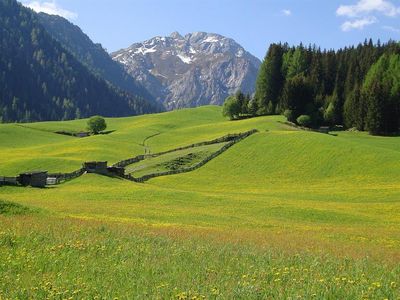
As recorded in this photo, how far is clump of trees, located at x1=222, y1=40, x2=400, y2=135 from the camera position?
389 ft

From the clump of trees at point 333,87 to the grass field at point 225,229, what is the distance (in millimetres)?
15190

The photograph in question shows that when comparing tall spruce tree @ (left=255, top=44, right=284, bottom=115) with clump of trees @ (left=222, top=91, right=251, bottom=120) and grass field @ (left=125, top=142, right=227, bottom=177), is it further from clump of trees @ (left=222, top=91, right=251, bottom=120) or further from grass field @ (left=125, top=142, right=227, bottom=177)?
grass field @ (left=125, top=142, right=227, bottom=177)

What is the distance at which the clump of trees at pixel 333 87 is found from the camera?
118500mm

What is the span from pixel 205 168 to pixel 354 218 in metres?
42.5

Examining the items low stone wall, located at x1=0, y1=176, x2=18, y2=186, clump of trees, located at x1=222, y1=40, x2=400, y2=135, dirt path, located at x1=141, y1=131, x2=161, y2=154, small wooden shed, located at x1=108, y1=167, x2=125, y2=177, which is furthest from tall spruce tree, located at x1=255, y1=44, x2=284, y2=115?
low stone wall, located at x1=0, y1=176, x2=18, y2=186

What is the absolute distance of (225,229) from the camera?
3122cm

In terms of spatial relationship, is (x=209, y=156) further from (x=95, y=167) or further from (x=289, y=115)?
(x=289, y=115)

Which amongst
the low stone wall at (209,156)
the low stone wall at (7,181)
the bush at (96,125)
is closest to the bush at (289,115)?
the low stone wall at (209,156)

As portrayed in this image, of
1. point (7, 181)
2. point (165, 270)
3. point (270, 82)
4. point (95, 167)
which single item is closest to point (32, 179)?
point (7, 181)

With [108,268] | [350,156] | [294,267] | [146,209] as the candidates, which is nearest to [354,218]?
[146,209]

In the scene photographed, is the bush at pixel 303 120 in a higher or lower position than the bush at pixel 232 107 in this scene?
lower

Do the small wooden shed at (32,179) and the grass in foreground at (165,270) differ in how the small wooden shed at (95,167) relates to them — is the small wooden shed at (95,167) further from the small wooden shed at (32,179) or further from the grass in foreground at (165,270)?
the grass in foreground at (165,270)

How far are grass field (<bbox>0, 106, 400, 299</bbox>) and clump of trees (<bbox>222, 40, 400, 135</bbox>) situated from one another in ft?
49.8

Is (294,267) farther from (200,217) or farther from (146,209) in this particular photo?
(146,209)
